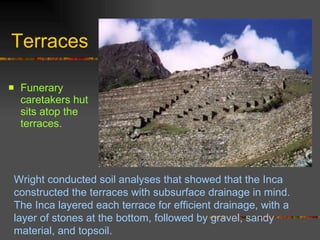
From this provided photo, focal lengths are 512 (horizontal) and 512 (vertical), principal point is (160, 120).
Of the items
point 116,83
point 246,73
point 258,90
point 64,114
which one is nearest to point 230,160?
point 64,114

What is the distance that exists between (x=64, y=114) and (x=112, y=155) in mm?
8828

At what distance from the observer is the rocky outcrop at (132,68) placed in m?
42.4

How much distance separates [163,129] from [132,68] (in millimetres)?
24004

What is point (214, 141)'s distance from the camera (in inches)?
871

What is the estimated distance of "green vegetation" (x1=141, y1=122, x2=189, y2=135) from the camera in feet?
82.2

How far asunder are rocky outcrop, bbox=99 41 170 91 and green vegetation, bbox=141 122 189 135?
1404 cm

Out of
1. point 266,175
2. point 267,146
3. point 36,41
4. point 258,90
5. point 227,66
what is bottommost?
point 266,175

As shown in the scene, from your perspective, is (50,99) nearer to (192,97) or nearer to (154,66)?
(192,97)

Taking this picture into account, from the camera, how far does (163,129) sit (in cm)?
2620

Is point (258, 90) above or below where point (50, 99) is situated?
above

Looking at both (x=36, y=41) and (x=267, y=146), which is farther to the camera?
(x=267, y=146)

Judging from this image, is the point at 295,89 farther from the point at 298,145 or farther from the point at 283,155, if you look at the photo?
the point at 298,145

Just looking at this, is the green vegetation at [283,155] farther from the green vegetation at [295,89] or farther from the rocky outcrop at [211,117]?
the green vegetation at [295,89]

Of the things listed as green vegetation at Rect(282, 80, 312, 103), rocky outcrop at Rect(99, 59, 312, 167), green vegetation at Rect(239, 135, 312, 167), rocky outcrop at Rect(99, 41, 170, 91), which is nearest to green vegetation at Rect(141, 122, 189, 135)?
rocky outcrop at Rect(99, 59, 312, 167)
